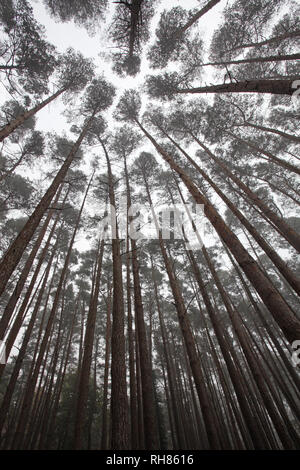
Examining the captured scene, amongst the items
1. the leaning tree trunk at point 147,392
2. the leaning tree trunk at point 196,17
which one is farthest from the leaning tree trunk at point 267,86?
the leaning tree trunk at point 196,17

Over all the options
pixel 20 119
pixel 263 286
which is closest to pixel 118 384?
pixel 263 286

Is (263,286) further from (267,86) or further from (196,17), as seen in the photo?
(196,17)

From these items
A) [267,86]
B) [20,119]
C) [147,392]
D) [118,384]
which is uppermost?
[20,119]

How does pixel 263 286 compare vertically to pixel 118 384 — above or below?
above

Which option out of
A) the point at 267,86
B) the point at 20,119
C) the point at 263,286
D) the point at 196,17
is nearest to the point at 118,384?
the point at 263,286

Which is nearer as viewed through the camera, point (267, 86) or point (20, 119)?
point (267, 86)

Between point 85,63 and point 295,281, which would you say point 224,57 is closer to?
point 85,63

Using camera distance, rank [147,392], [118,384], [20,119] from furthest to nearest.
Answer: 1. [20,119]
2. [147,392]
3. [118,384]

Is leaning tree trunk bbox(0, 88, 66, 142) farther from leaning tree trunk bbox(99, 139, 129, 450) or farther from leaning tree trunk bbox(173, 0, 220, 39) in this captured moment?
leaning tree trunk bbox(173, 0, 220, 39)

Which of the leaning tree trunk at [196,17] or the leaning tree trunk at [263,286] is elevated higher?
the leaning tree trunk at [196,17]

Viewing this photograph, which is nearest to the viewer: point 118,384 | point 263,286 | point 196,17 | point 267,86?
point 263,286

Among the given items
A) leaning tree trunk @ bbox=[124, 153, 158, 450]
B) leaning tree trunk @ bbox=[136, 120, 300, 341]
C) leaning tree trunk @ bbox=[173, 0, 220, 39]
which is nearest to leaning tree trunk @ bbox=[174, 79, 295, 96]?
leaning tree trunk @ bbox=[136, 120, 300, 341]

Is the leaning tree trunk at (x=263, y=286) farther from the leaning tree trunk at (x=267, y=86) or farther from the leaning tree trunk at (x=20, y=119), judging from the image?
the leaning tree trunk at (x=20, y=119)

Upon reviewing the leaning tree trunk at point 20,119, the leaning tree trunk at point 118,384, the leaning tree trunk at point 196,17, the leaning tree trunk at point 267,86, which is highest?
the leaning tree trunk at point 196,17
